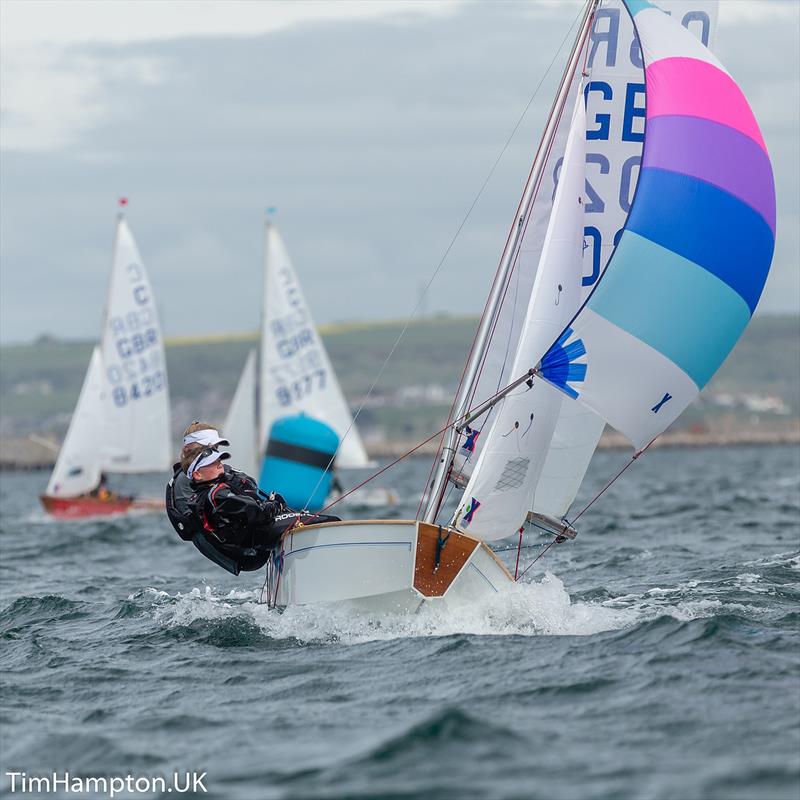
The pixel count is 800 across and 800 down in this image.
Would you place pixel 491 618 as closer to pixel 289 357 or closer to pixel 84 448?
pixel 84 448

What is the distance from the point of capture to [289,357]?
25.9m

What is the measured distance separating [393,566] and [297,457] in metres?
14.9

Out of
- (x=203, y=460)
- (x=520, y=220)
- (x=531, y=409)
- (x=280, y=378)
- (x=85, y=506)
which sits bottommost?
(x=85, y=506)

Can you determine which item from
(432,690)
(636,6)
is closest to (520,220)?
(636,6)

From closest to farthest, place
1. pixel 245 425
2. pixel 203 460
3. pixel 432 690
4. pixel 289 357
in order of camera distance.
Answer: pixel 432 690 < pixel 203 460 < pixel 245 425 < pixel 289 357

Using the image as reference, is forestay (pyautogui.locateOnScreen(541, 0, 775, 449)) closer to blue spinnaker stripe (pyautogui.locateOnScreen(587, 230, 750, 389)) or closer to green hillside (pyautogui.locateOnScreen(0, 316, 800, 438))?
blue spinnaker stripe (pyautogui.locateOnScreen(587, 230, 750, 389))

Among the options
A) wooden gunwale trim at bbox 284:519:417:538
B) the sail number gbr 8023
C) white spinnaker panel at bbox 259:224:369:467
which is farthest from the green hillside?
wooden gunwale trim at bbox 284:519:417:538

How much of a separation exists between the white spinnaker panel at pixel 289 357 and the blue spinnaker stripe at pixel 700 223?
58.1 feet

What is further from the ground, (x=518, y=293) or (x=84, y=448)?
(x=518, y=293)

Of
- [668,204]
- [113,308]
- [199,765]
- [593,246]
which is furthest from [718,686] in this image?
[113,308]

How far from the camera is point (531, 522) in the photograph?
8914 millimetres

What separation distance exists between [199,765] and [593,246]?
195 inches

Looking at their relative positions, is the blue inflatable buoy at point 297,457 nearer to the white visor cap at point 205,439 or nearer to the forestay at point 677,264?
the white visor cap at point 205,439

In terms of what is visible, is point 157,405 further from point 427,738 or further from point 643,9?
point 427,738
